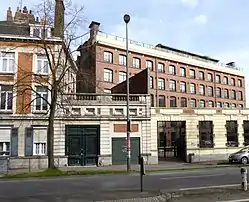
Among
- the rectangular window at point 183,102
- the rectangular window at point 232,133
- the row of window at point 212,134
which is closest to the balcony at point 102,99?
the row of window at point 212,134

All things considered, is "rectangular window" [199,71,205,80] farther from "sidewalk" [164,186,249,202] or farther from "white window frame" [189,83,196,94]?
"sidewalk" [164,186,249,202]

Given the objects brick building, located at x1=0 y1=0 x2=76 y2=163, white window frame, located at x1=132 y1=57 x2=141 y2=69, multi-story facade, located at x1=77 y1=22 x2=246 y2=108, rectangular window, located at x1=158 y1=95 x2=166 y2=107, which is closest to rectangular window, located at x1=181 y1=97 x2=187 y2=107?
multi-story facade, located at x1=77 y1=22 x2=246 y2=108

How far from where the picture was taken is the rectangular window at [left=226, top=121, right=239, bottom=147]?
3471 centimetres

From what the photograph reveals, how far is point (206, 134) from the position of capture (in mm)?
33625

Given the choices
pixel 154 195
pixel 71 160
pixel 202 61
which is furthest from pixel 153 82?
pixel 154 195

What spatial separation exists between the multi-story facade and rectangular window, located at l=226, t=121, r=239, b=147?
22.0m

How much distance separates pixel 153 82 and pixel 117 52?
10.3 meters

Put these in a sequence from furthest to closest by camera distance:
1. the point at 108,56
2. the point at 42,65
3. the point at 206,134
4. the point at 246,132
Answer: the point at 108,56, the point at 246,132, the point at 206,134, the point at 42,65

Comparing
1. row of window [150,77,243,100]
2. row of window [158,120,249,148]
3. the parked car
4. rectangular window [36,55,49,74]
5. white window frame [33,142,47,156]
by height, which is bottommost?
the parked car

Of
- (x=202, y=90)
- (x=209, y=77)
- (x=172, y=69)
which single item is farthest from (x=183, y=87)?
(x=209, y=77)

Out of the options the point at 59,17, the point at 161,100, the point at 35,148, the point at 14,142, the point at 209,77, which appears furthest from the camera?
the point at 209,77

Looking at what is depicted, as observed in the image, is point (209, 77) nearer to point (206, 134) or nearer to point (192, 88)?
point (192, 88)

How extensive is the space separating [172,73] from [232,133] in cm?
3462

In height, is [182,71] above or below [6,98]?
above
